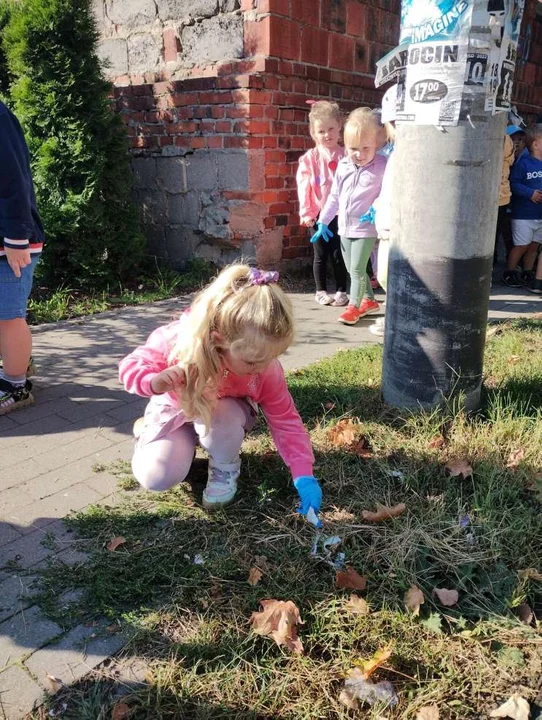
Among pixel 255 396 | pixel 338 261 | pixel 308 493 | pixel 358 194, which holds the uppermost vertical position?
pixel 358 194

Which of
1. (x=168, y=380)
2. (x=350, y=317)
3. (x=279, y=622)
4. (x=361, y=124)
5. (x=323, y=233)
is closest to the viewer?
(x=279, y=622)

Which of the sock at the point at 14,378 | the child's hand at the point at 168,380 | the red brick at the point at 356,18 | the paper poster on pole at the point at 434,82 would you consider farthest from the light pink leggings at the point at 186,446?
the red brick at the point at 356,18

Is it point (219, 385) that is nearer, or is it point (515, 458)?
point (219, 385)

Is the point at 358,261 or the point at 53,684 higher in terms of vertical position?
the point at 358,261

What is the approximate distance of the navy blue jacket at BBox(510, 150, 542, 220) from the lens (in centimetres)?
668

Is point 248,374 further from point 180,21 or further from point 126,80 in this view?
point 126,80

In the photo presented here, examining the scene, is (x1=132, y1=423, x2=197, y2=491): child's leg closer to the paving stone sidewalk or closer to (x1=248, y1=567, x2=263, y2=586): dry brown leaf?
the paving stone sidewalk

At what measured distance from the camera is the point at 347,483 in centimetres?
271

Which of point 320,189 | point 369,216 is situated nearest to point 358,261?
point 369,216

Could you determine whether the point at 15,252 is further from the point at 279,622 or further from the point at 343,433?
the point at 279,622

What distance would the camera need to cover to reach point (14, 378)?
3561 millimetres

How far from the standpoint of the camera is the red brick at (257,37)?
5766 mm

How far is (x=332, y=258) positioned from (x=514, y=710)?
4773mm

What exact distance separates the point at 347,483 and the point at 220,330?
37.3 inches
